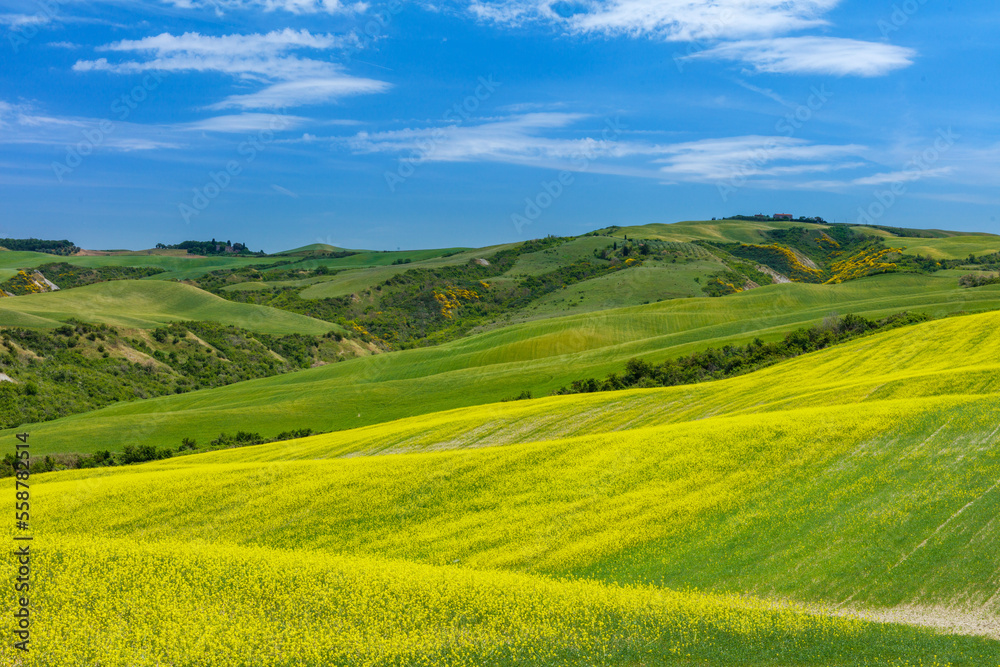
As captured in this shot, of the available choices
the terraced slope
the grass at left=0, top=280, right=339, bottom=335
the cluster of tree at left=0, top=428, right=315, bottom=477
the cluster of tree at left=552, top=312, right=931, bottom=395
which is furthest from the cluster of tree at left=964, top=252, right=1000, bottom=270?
the cluster of tree at left=0, top=428, right=315, bottom=477

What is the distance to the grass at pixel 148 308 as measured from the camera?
118125mm

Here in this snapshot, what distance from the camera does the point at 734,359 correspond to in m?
65.2

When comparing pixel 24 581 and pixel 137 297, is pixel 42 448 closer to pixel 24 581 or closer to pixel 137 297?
pixel 24 581

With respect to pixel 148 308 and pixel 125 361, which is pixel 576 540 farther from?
pixel 148 308

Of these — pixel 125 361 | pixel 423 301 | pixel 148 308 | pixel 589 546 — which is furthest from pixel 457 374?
pixel 148 308

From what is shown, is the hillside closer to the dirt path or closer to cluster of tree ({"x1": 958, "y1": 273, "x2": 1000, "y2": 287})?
the dirt path

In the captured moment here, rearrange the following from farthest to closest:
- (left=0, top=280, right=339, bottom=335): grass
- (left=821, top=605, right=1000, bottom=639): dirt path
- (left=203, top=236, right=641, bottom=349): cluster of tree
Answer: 1. (left=203, top=236, right=641, bottom=349): cluster of tree
2. (left=0, top=280, right=339, bottom=335): grass
3. (left=821, top=605, right=1000, bottom=639): dirt path

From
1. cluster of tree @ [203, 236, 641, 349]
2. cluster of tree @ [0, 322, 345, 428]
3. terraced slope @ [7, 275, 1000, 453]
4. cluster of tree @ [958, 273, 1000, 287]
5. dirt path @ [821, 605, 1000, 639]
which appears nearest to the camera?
dirt path @ [821, 605, 1000, 639]

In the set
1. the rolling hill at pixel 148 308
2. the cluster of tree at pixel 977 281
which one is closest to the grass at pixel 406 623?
the cluster of tree at pixel 977 281

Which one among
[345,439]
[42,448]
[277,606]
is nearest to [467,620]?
[277,606]

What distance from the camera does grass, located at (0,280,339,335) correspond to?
118 meters

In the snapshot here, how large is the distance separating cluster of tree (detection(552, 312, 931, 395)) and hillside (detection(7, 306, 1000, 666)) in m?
26.4

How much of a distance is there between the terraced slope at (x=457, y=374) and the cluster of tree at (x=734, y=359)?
11.5 feet

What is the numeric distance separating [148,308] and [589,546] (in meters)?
147
